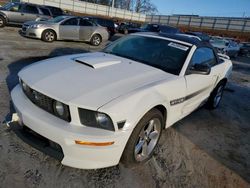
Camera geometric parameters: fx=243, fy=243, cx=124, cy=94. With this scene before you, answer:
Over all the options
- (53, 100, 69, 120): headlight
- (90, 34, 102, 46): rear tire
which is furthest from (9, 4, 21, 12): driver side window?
(53, 100, 69, 120): headlight

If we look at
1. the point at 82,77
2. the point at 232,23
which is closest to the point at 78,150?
the point at 82,77

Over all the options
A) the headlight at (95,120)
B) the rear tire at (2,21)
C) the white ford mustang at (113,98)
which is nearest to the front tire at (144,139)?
the white ford mustang at (113,98)

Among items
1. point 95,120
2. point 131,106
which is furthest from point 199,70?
point 95,120

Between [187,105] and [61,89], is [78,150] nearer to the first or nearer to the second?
[61,89]

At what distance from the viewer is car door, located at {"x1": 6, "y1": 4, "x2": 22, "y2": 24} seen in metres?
14.5

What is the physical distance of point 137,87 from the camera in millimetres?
2863

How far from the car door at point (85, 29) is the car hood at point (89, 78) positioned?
9.96 metres

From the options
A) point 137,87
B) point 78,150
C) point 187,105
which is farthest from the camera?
point 187,105

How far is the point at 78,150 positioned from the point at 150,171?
108 cm

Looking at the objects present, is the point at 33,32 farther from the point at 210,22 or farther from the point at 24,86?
the point at 210,22

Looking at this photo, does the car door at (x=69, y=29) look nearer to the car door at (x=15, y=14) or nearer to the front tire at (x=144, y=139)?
the car door at (x=15, y=14)

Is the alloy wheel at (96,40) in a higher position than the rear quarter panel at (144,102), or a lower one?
lower

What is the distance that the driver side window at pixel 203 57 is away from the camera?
3942 mm

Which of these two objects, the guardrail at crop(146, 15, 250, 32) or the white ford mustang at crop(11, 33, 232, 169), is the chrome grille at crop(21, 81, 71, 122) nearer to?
the white ford mustang at crop(11, 33, 232, 169)
